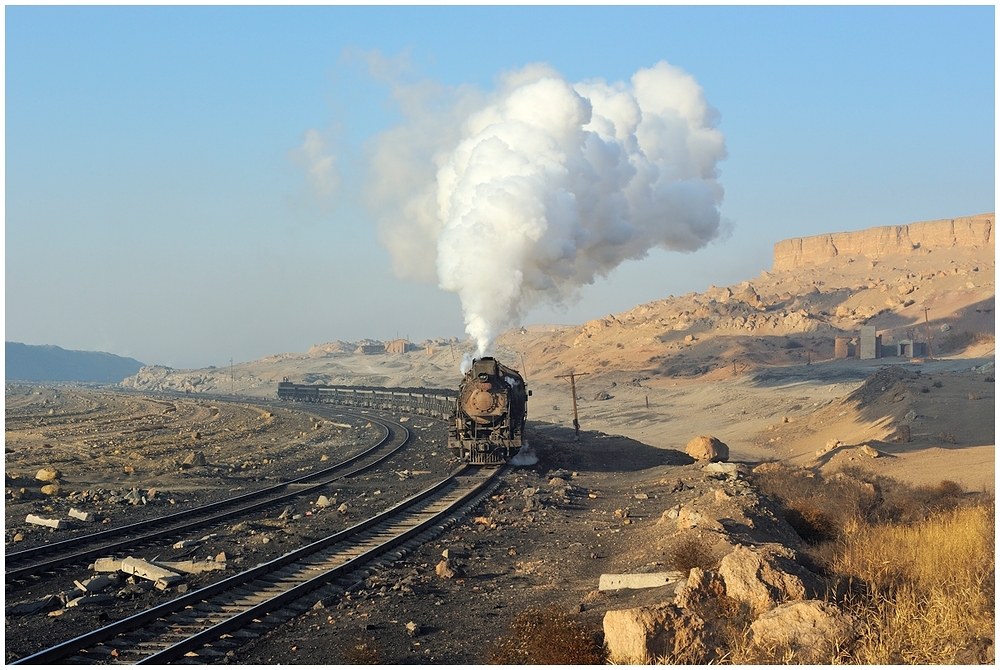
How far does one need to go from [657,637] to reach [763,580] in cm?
202

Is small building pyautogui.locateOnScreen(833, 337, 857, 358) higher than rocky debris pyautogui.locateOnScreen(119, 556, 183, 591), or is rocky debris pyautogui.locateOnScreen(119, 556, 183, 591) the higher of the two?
small building pyautogui.locateOnScreen(833, 337, 857, 358)

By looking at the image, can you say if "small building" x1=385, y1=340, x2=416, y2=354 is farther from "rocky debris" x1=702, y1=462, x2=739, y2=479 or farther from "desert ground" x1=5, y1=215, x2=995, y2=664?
"rocky debris" x1=702, y1=462, x2=739, y2=479

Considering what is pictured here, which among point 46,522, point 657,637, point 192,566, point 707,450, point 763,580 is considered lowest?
point 707,450

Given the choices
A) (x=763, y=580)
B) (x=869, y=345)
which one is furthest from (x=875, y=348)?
(x=763, y=580)

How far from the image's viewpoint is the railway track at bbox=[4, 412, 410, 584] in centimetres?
1412

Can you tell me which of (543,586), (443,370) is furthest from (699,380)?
(543,586)

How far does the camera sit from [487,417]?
88.7ft

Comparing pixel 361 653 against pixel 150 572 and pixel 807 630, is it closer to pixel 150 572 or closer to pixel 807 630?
pixel 807 630

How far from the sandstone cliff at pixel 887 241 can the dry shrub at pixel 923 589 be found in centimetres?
16974

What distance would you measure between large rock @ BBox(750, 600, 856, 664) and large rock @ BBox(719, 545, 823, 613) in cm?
86

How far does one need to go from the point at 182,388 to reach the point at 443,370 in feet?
169

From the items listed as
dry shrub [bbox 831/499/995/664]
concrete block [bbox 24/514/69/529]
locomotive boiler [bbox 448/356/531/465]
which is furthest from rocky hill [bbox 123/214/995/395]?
dry shrub [bbox 831/499/995/664]

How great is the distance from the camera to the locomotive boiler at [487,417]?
26844 millimetres

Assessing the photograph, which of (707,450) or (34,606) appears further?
(707,450)
